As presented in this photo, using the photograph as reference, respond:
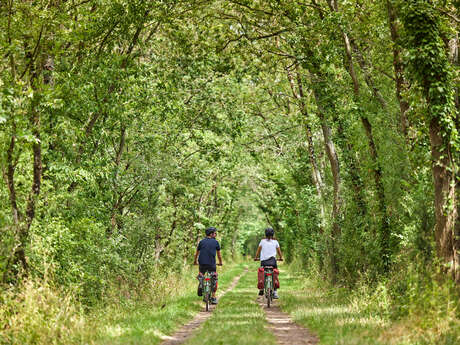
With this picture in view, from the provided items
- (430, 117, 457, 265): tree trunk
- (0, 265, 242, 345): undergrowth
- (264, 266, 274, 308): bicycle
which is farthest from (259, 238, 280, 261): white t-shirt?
(430, 117, 457, 265): tree trunk

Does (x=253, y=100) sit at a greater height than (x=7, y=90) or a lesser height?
greater

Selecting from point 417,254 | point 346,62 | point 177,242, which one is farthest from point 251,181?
point 417,254

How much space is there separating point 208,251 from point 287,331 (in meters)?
4.81

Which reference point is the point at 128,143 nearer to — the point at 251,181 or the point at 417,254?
the point at 417,254

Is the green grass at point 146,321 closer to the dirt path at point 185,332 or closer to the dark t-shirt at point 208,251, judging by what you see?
the dirt path at point 185,332

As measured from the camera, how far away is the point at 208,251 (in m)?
14.8

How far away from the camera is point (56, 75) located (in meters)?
12.4

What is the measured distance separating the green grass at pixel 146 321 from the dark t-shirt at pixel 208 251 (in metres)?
1.37

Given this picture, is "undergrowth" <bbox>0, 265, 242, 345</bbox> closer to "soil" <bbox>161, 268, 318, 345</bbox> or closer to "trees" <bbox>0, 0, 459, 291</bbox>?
"soil" <bbox>161, 268, 318, 345</bbox>

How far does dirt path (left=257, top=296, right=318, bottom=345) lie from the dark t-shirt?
2.22 meters

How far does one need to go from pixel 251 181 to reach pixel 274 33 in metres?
19.8

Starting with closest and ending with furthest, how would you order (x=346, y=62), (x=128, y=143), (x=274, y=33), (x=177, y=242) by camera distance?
1. (x=346, y=62)
2. (x=274, y=33)
3. (x=128, y=143)
4. (x=177, y=242)

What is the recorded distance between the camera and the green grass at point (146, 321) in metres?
8.80

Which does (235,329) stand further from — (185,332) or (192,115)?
(192,115)
